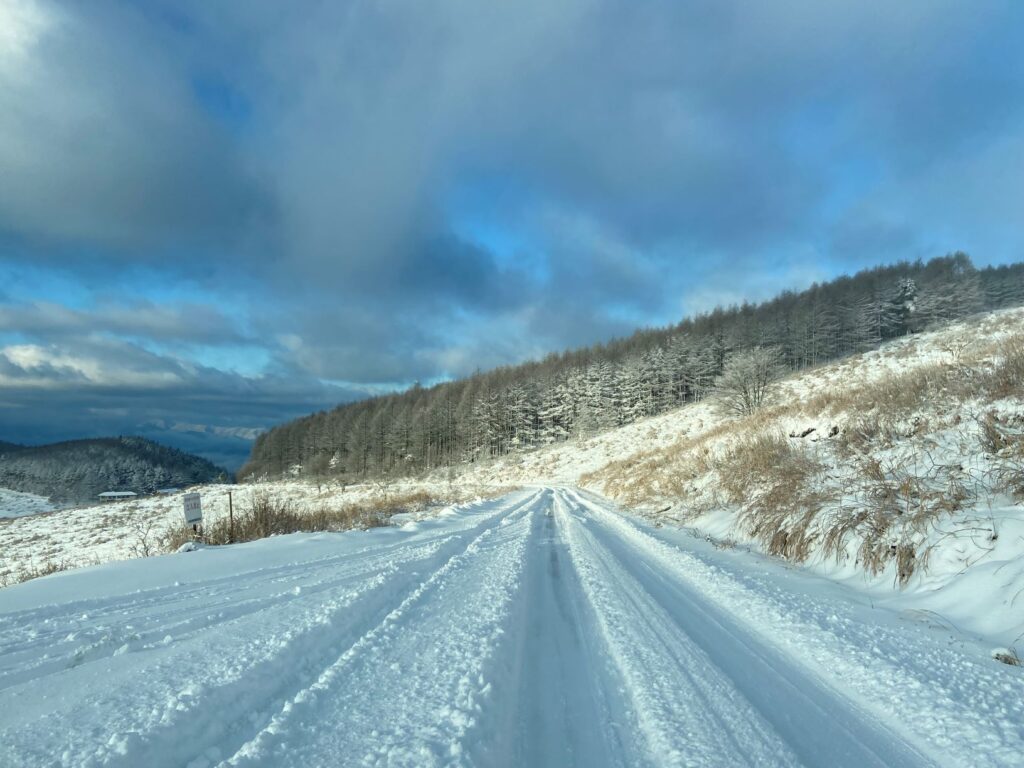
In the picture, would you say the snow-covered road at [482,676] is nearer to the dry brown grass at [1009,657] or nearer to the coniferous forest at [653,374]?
the dry brown grass at [1009,657]

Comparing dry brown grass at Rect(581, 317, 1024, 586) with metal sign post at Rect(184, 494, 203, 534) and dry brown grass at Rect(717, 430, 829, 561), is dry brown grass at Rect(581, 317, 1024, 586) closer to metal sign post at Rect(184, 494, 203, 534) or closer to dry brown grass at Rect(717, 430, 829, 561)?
dry brown grass at Rect(717, 430, 829, 561)

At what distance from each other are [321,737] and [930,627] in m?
5.07

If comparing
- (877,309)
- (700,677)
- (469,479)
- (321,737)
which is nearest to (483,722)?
(321,737)

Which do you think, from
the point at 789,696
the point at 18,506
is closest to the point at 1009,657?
the point at 789,696

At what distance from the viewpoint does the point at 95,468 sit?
98.8 metres

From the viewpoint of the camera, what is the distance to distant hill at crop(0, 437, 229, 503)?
93.0m

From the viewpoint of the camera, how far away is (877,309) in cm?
7494

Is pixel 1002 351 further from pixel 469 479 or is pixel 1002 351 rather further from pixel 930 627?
pixel 469 479

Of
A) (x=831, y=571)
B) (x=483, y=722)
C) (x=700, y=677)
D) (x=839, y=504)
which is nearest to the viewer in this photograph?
(x=483, y=722)

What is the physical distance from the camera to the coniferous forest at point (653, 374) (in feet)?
238

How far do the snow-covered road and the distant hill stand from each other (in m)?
98.5

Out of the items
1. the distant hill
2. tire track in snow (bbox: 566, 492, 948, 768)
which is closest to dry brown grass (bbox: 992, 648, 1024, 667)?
tire track in snow (bbox: 566, 492, 948, 768)

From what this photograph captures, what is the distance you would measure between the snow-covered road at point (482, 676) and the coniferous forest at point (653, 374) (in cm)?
6306

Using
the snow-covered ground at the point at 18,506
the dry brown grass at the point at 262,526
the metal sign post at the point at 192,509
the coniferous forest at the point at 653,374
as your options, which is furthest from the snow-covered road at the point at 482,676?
the coniferous forest at the point at 653,374
